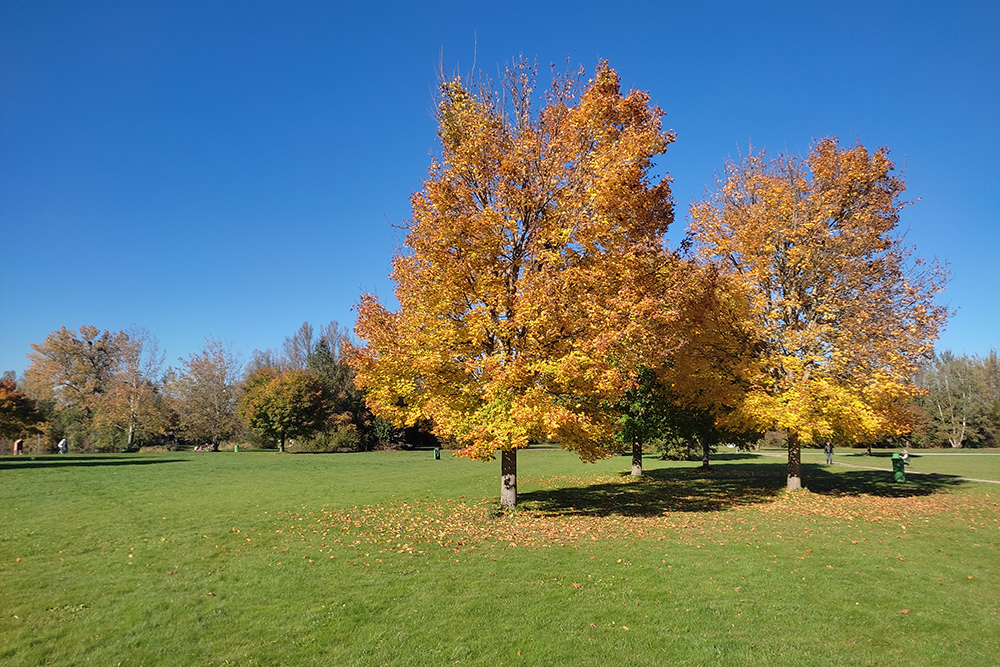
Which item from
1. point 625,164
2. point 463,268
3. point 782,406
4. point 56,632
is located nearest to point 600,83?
point 625,164

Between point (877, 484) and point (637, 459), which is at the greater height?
point (637, 459)

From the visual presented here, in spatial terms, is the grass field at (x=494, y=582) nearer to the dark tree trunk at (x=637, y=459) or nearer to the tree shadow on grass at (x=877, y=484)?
the tree shadow on grass at (x=877, y=484)

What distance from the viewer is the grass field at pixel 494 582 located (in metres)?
5.78

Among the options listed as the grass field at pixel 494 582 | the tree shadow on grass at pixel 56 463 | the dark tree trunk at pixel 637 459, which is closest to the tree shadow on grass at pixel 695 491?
the grass field at pixel 494 582

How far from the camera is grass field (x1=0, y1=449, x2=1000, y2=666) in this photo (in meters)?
5.78

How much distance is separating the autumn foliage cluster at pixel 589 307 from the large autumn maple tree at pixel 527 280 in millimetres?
47

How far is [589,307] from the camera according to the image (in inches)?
449

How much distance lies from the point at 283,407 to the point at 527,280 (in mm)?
43694

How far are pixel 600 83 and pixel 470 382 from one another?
8.08 metres

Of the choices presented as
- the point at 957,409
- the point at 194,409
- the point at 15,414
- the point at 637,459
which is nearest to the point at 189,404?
the point at 194,409

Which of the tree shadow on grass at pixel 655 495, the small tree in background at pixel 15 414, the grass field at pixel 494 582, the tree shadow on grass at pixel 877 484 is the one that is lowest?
the tree shadow on grass at pixel 877 484

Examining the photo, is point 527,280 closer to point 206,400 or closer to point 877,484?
point 877,484

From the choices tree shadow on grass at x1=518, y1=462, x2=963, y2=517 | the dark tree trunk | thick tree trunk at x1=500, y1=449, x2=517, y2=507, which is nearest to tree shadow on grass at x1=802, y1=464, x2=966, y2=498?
tree shadow on grass at x1=518, y1=462, x2=963, y2=517

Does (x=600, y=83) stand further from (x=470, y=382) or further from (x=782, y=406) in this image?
(x=782, y=406)
